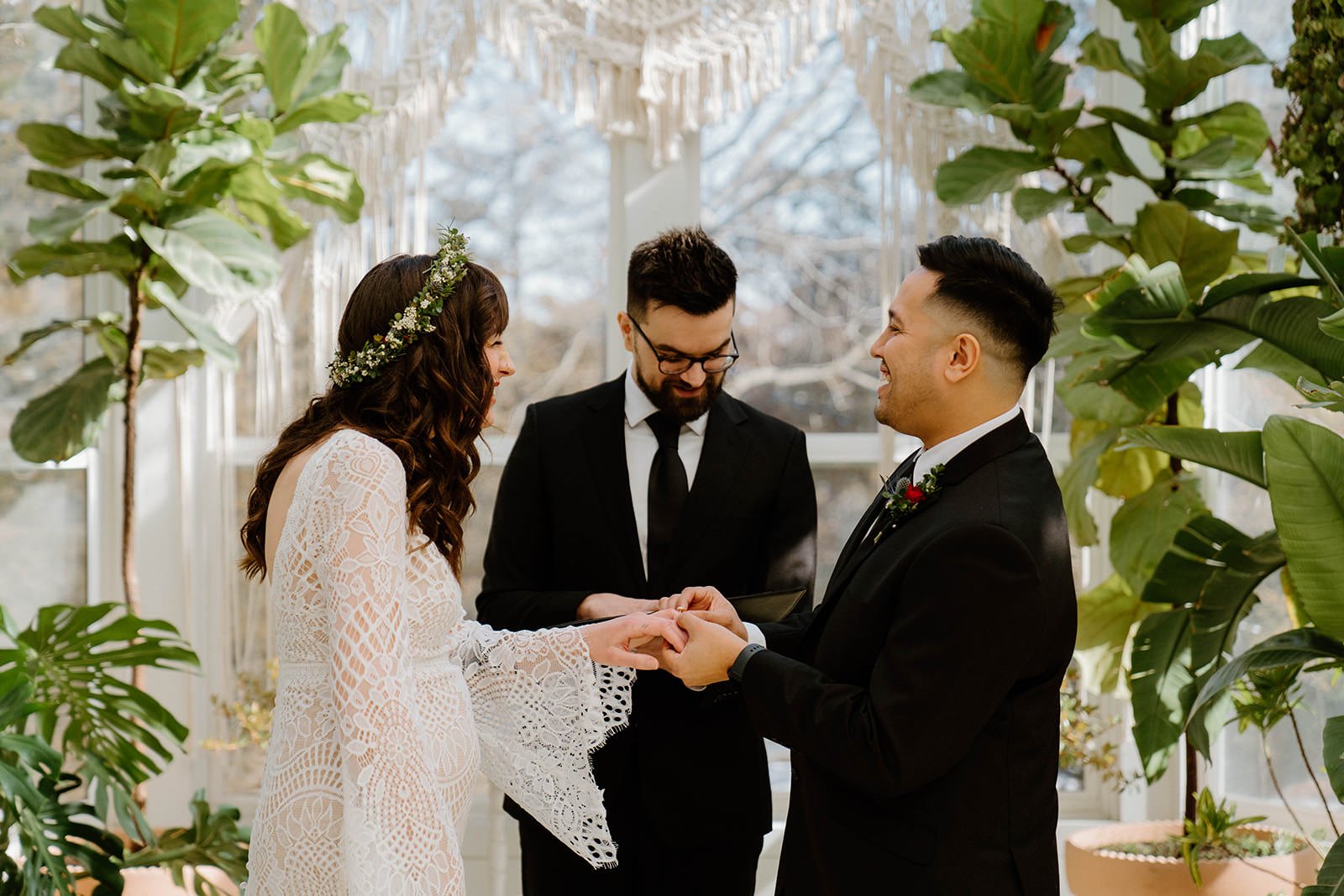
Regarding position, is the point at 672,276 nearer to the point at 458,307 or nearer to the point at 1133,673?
→ the point at 458,307

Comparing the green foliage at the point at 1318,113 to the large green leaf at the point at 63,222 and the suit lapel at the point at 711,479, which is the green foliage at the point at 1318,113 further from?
the large green leaf at the point at 63,222

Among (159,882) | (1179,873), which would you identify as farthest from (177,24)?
(1179,873)

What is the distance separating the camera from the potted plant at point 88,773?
7.80ft

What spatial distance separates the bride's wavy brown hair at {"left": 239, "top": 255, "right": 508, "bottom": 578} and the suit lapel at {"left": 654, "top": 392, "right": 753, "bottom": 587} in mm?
574

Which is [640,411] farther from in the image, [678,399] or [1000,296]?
[1000,296]

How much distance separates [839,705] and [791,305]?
218 centimetres

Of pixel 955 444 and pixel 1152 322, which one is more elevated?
pixel 1152 322

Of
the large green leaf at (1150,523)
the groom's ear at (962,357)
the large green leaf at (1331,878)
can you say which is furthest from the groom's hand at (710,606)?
the large green leaf at (1150,523)

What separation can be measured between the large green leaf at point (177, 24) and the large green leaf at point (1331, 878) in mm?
2776

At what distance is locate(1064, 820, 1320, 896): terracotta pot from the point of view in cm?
275

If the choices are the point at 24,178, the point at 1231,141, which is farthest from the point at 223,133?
the point at 1231,141

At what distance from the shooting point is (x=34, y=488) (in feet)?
11.8

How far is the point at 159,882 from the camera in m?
2.85

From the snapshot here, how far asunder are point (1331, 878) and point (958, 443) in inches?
33.7
